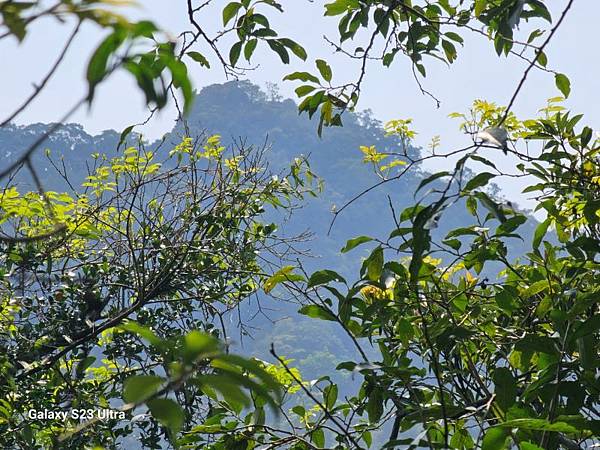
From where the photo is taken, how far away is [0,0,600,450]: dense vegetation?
532mm

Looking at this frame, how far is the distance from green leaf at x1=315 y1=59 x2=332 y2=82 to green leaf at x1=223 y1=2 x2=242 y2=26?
0.19 m

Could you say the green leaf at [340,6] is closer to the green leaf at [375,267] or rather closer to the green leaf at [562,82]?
the green leaf at [562,82]

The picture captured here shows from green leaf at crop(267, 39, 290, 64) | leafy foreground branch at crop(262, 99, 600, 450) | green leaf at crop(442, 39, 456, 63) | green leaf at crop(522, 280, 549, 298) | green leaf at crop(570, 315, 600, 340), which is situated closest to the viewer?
leafy foreground branch at crop(262, 99, 600, 450)

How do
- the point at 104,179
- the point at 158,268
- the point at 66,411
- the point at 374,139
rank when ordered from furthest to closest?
1. the point at 374,139
2. the point at 104,179
3. the point at 158,268
4. the point at 66,411

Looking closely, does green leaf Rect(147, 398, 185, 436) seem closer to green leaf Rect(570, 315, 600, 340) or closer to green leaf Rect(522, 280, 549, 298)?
green leaf Rect(570, 315, 600, 340)

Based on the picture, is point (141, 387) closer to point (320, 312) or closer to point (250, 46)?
point (320, 312)

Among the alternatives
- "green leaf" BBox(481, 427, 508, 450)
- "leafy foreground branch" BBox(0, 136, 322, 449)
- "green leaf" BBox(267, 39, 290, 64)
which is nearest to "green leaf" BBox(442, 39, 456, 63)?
"green leaf" BBox(267, 39, 290, 64)

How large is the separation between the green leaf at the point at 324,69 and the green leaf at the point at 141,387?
1075mm

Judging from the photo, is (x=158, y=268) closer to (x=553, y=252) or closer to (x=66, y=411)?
(x=66, y=411)

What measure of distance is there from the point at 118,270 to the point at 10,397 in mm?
665

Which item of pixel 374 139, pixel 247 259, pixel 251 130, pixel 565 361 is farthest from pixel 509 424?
pixel 251 130

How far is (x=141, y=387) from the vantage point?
1.05 feet

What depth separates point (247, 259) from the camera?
2832 millimetres

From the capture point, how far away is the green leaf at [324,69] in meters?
1.34
